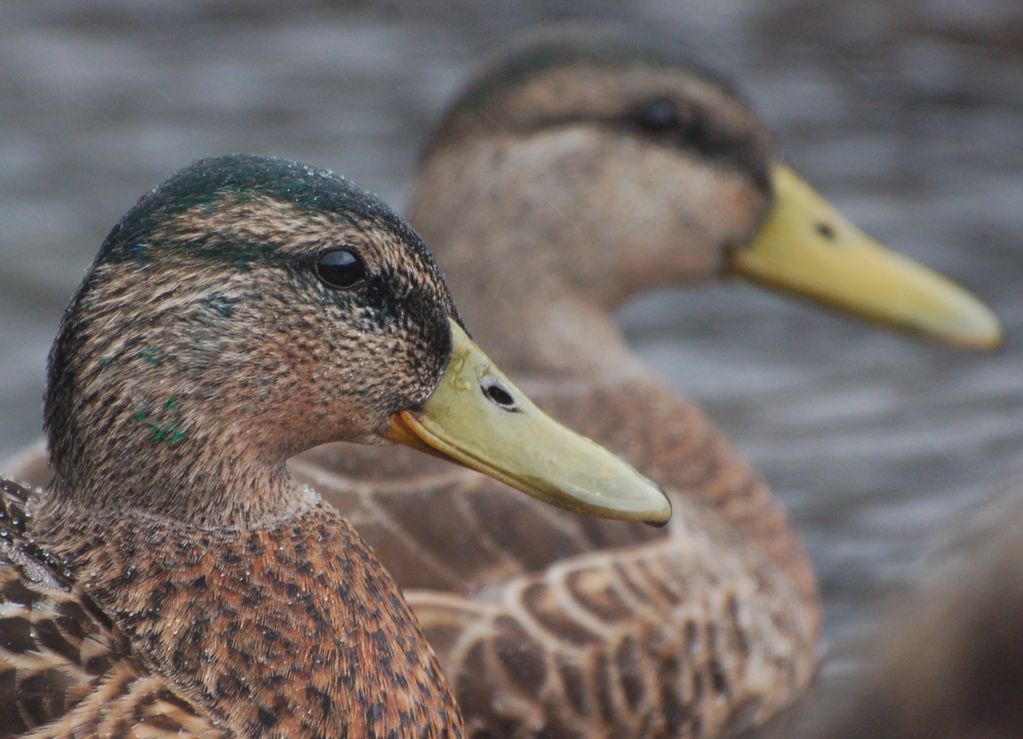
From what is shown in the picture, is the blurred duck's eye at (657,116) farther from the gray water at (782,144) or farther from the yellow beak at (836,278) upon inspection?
the gray water at (782,144)

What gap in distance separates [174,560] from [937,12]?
7.97 m

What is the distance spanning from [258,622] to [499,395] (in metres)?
0.60

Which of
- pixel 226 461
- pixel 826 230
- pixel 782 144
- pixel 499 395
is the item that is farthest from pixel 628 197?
pixel 782 144

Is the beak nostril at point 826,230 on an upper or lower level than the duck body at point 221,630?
upper

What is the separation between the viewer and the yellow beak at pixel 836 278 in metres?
5.70

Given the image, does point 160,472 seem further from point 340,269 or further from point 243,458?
point 340,269

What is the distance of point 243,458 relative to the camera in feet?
11.1

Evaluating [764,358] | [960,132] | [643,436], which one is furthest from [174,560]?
[960,132]

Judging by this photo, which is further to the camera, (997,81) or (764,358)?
(997,81)

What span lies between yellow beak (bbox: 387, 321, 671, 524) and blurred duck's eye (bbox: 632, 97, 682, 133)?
2136 mm

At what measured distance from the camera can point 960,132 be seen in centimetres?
939

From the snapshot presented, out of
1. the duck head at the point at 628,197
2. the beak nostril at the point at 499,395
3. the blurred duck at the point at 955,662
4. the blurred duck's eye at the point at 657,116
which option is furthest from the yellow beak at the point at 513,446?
the blurred duck's eye at the point at 657,116

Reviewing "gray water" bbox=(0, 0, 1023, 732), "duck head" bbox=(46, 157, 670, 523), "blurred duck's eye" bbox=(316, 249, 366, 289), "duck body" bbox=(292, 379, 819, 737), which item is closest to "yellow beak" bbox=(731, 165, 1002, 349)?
"gray water" bbox=(0, 0, 1023, 732)

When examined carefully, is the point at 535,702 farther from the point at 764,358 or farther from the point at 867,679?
the point at 764,358
